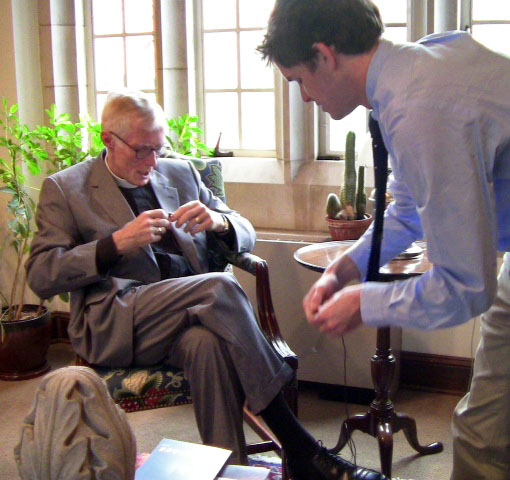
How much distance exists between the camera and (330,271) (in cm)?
A: 179

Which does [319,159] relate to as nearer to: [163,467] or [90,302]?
[90,302]

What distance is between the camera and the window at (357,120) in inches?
132

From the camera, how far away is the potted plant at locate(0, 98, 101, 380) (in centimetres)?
348

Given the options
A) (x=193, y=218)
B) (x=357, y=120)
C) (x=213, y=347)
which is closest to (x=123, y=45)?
(x=357, y=120)

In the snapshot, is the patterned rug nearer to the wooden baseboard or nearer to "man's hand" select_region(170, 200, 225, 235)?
the wooden baseboard

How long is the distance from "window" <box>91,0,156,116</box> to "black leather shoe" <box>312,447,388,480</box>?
2.19 metres

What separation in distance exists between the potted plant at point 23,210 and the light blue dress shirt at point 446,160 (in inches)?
87.3

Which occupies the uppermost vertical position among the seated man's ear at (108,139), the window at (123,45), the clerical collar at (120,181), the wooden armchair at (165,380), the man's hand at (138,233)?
the window at (123,45)

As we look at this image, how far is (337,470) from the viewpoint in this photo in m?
2.40

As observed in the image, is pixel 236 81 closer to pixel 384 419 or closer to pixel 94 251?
pixel 94 251

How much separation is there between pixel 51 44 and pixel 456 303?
299cm

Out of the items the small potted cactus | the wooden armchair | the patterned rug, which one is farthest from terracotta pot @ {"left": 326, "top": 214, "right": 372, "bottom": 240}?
the patterned rug

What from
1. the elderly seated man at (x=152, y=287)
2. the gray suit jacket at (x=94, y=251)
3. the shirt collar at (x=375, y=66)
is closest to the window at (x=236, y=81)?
the gray suit jacket at (x=94, y=251)

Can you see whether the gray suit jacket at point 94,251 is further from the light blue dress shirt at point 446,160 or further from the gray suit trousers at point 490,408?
the light blue dress shirt at point 446,160
